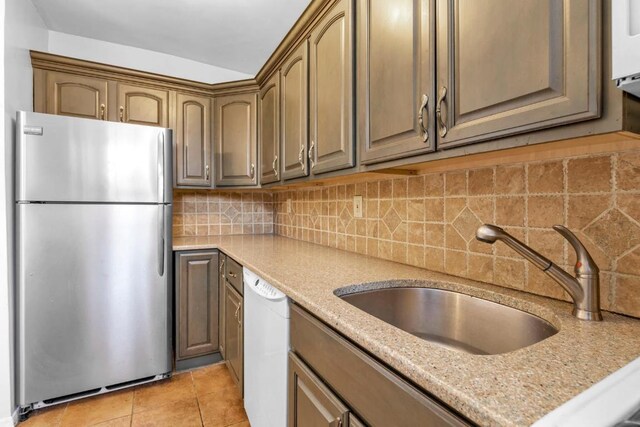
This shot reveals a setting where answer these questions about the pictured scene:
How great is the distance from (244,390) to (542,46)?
1.84m

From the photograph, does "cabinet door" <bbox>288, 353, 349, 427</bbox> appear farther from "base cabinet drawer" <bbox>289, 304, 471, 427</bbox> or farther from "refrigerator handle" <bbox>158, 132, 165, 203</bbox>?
"refrigerator handle" <bbox>158, 132, 165, 203</bbox>

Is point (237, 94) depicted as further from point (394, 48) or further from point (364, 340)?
point (364, 340)

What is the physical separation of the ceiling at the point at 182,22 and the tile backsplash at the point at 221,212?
4.06 ft

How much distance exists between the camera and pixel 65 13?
2162mm

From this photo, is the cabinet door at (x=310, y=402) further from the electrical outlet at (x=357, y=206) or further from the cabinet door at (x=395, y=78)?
the electrical outlet at (x=357, y=206)

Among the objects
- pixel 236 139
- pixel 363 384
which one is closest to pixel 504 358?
pixel 363 384

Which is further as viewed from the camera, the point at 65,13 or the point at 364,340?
the point at 65,13

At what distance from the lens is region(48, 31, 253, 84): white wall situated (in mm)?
2396

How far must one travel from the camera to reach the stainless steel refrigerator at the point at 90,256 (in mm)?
1700

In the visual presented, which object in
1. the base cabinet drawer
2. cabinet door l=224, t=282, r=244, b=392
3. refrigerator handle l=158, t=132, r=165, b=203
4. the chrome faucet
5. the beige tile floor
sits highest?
refrigerator handle l=158, t=132, r=165, b=203

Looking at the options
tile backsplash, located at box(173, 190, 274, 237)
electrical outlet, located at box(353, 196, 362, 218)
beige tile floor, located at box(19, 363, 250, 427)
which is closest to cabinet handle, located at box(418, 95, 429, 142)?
electrical outlet, located at box(353, 196, 362, 218)

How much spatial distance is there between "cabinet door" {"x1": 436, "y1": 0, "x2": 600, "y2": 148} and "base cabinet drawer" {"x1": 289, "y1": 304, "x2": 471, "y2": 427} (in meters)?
0.62

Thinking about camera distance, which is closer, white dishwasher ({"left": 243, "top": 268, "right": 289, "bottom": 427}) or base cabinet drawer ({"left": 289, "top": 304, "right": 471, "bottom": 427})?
base cabinet drawer ({"left": 289, "top": 304, "right": 471, "bottom": 427})

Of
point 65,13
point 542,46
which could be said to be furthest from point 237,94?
point 542,46
